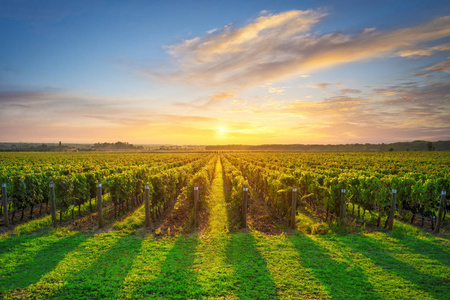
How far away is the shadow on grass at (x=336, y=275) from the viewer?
15.6ft

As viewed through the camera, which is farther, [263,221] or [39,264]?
[263,221]

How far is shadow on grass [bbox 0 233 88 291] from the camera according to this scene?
5.21m

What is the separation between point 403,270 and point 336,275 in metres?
1.78

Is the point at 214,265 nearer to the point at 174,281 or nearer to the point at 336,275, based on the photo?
the point at 174,281

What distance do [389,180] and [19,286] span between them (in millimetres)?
14389

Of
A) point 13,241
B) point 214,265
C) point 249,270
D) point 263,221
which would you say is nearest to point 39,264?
point 13,241

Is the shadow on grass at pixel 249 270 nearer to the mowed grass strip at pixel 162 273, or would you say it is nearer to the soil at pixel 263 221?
the mowed grass strip at pixel 162 273

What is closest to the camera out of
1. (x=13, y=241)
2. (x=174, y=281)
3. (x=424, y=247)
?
(x=174, y=281)

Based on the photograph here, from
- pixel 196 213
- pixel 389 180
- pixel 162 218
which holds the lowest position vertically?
pixel 162 218

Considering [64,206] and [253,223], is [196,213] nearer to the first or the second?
[253,223]

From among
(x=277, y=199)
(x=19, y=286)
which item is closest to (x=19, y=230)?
(x=19, y=286)

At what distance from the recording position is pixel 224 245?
731cm

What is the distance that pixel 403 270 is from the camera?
18.7ft

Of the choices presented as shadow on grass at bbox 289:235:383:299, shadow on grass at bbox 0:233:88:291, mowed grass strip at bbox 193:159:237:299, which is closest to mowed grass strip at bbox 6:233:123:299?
shadow on grass at bbox 0:233:88:291
